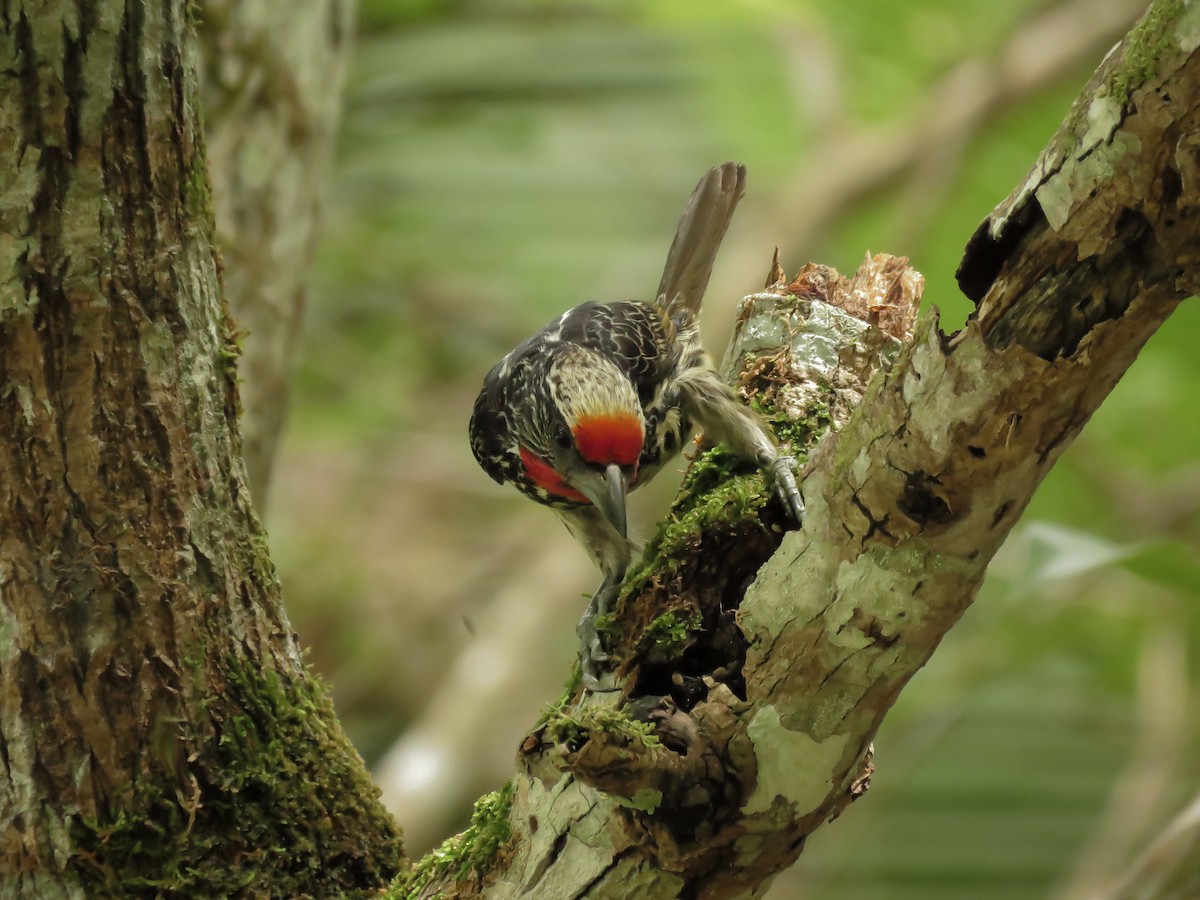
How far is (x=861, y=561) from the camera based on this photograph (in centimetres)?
183

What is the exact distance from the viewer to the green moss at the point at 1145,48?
1.46 metres

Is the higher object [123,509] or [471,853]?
[123,509]

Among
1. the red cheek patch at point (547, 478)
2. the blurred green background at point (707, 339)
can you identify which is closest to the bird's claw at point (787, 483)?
the red cheek patch at point (547, 478)

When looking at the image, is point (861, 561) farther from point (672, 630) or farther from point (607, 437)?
point (607, 437)

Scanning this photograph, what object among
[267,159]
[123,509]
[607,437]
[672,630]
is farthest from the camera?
[267,159]

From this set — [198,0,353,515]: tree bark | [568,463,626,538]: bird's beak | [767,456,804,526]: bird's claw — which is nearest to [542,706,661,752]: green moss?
[767,456,804,526]: bird's claw

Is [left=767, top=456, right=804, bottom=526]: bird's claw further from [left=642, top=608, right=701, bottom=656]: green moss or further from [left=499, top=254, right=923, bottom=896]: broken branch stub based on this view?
[left=642, top=608, right=701, bottom=656]: green moss

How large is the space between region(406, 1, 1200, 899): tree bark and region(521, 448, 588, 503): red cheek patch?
110 cm

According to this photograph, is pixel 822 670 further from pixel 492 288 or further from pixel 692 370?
pixel 492 288

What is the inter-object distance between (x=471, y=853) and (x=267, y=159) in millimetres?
2080

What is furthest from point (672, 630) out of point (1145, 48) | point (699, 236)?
point (699, 236)

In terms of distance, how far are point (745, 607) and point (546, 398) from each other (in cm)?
153

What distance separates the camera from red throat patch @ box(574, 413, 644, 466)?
10.5ft

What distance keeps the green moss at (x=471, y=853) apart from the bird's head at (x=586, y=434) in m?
1.03
